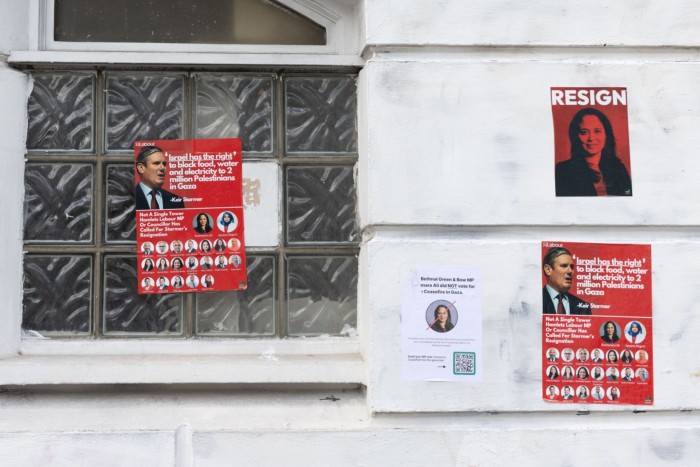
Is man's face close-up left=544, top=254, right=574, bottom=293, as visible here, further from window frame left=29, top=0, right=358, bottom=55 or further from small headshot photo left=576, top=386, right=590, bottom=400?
window frame left=29, top=0, right=358, bottom=55

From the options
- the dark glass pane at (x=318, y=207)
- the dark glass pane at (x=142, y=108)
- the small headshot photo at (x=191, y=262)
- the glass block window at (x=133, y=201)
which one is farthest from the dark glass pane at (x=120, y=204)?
the dark glass pane at (x=318, y=207)

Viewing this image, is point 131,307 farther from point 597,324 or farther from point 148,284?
point 597,324

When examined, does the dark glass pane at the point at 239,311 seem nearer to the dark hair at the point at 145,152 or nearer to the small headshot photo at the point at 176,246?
the small headshot photo at the point at 176,246

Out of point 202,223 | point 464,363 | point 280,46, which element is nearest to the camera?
point 464,363

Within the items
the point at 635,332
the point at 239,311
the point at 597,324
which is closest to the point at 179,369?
the point at 239,311

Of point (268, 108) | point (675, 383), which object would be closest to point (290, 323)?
point (268, 108)

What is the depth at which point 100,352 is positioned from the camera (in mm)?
2793

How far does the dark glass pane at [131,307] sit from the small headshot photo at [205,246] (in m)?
0.22

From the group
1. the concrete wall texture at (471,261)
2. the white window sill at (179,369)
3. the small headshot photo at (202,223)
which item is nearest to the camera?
the concrete wall texture at (471,261)

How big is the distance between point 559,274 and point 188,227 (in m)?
1.47

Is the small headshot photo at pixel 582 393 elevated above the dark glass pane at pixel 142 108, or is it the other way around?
the dark glass pane at pixel 142 108

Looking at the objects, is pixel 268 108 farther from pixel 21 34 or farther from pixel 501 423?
pixel 501 423

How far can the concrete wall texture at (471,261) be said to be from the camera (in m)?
2.53

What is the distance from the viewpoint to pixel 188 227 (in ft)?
9.20
